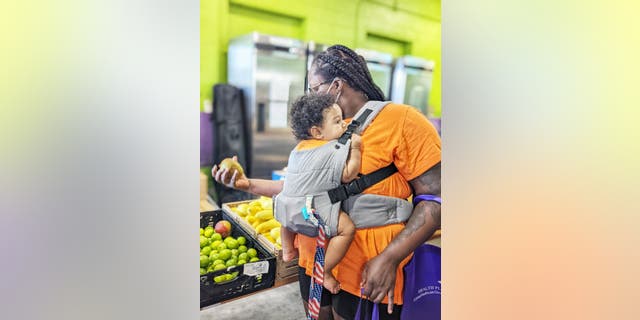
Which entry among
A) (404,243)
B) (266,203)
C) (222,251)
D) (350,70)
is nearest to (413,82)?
(350,70)

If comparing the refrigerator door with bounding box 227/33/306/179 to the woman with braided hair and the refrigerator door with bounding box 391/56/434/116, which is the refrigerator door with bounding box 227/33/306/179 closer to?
the woman with braided hair

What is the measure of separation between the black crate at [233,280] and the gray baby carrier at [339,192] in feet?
0.72

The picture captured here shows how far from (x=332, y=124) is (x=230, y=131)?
46cm

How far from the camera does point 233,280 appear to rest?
1750 mm

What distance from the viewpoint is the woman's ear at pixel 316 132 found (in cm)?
165

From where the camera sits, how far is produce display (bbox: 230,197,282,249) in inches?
68.9

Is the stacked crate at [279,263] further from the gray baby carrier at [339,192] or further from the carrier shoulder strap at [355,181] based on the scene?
the carrier shoulder strap at [355,181]

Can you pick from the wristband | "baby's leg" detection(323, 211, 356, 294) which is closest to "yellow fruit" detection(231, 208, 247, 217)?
"baby's leg" detection(323, 211, 356, 294)

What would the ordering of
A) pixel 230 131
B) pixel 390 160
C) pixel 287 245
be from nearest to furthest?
pixel 390 160
pixel 287 245
pixel 230 131

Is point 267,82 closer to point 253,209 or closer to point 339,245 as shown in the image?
point 253,209

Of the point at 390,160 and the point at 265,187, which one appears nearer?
the point at 390,160
